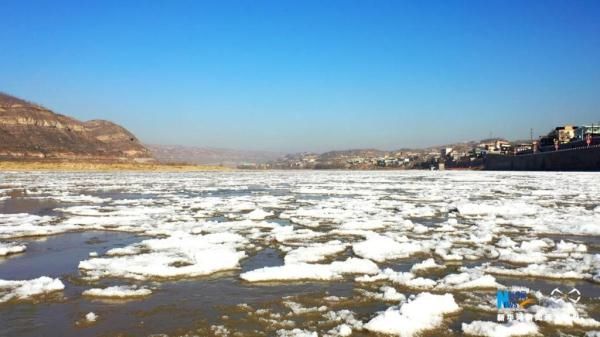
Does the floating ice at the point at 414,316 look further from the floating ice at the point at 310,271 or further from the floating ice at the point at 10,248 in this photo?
the floating ice at the point at 10,248

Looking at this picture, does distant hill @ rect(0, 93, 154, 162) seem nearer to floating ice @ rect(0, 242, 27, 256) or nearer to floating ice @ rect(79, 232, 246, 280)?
floating ice @ rect(0, 242, 27, 256)

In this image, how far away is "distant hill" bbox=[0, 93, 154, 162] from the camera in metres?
80.9

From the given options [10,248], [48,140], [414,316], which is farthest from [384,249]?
[48,140]

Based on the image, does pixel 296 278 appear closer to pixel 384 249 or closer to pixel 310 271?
pixel 310 271

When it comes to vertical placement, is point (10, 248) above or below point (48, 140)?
below

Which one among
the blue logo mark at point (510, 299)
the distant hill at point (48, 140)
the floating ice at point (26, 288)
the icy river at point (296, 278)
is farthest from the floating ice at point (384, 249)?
the distant hill at point (48, 140)

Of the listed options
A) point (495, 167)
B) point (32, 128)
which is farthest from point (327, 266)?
point (32, 128)

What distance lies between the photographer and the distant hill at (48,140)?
8094 cm

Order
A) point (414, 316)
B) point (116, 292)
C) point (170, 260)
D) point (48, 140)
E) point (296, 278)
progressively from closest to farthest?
point (414, 316)
point (116, 292)
point (296, 278)
point (170, 260)
point (48, 140)

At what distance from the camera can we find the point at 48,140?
89.9 metres

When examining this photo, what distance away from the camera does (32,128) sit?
299 ft

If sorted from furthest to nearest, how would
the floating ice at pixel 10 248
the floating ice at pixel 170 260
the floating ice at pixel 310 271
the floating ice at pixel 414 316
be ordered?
the floating ice at pixel 10 248
the floating ice at pixel 170 260
the floating ice at pixel 310 271
the floating ice at pixel 414 316

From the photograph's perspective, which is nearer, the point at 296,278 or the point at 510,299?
the point at 510,299

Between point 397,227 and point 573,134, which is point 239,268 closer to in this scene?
point 397,227
